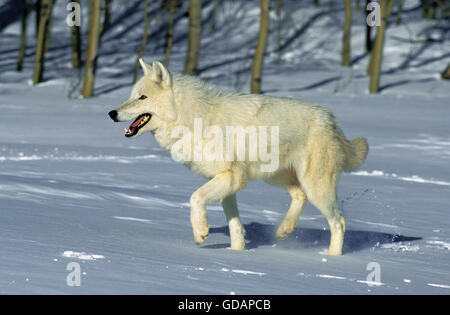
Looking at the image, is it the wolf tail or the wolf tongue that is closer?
the wolf tongue

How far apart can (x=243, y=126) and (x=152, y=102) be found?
2.43 feet

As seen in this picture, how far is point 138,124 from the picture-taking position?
6211 millimetres

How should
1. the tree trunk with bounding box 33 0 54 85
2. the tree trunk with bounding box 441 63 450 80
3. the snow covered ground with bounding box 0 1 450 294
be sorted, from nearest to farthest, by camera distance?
1. the snow covered ground with bounding box 0 1 450 294
2. the tree trunk with bounding box 33 0 54 85
3. the tree trunk with bounding box 441 63 450 80

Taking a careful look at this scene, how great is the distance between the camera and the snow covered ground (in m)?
4.87

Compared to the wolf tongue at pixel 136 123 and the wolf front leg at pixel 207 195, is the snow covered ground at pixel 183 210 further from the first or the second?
the wolf tongue at pixel 136 123

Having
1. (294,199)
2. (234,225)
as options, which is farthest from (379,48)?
(234,225)

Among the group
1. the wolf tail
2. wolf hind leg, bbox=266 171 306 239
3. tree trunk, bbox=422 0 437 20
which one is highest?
tree trunk, bbox=422 0 437 20

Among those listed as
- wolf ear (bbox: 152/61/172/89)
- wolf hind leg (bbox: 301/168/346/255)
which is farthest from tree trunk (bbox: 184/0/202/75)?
wolf ear (bbox: 152/61/172/89)

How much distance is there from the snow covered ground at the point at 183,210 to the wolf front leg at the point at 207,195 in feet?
0.59

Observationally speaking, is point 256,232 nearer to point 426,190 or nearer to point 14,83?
point 426,190

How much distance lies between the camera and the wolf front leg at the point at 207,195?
6.02m

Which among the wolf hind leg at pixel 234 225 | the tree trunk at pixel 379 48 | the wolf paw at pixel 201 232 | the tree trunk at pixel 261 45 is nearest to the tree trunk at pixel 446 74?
the tree trunk at pixel 379 48

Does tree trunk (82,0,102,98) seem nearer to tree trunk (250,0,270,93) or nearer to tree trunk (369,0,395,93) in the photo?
tree trunk (250,0,270,93)

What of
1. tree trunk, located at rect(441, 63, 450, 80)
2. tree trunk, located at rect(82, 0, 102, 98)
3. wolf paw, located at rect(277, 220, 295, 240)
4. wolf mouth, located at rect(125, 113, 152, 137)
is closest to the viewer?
wolf mouth, located at rect(125, 113, 152, 137)
